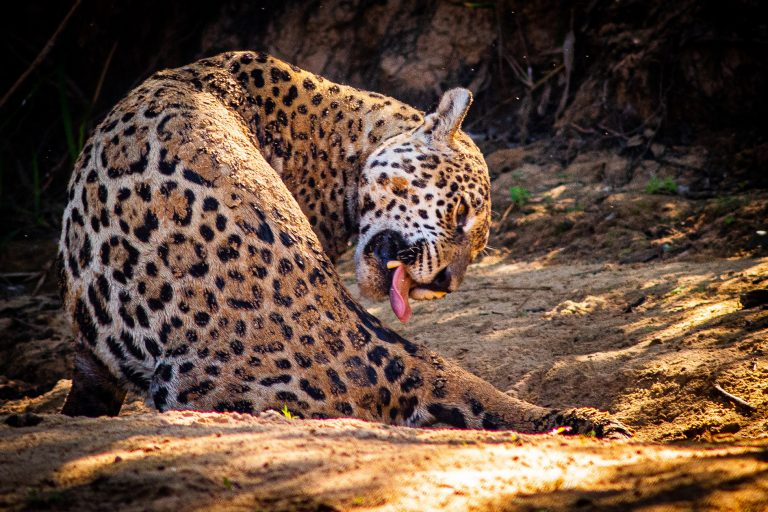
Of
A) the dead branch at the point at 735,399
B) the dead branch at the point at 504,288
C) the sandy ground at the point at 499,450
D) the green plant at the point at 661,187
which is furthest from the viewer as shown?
the green plant at the point at 661,187

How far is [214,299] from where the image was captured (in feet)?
11.9

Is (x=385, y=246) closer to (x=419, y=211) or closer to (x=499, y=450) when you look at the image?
(x=419, y=211)

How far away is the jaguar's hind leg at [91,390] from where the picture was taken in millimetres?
4074

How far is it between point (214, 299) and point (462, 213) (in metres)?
1.98

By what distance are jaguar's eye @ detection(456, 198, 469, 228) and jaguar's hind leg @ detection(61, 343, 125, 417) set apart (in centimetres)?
223

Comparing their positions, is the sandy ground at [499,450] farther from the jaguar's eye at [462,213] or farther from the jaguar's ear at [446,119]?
the jaguar's ear at [446,119]

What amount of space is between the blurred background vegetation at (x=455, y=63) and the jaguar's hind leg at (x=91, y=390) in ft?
17.9

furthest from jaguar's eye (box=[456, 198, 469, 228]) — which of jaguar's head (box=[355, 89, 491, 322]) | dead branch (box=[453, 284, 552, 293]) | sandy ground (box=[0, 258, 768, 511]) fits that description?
dead branch (box=[453, 284, 552, 293])

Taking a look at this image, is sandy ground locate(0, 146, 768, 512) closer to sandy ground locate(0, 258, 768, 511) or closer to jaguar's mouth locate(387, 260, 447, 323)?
sandy ground locate(0, 258, 768, 511)

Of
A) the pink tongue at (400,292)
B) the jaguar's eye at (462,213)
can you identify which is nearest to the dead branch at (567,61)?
the jaguar's eye at (462,213)

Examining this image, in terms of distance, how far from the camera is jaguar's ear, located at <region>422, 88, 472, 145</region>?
5062mm

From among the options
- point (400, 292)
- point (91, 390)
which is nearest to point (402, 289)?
point (400, 292)

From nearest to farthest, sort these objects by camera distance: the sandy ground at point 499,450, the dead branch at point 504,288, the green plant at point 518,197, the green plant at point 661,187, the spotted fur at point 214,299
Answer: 1. the sandy ground at point 499,450
2. the spotted fur at point 214,299
3. the dead branch at point 504,288
4. the green plant at point 661,187
5. the green plant at point 518,197

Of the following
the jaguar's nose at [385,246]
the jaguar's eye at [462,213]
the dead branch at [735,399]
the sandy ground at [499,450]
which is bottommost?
the sandy ground at [499,450]
